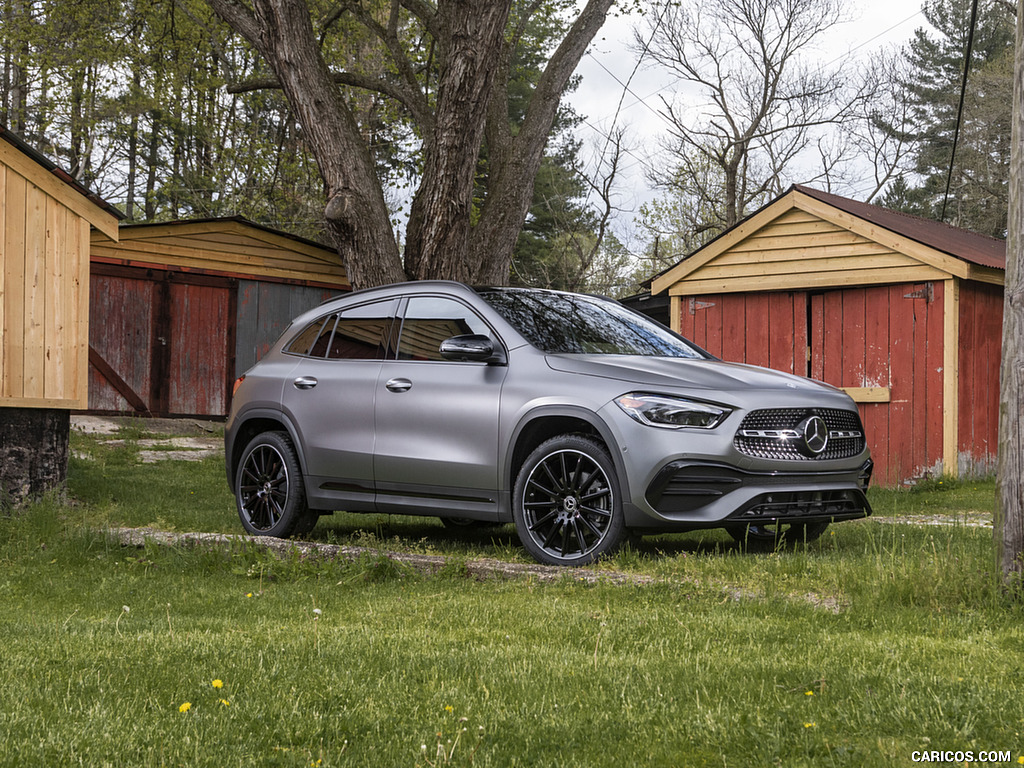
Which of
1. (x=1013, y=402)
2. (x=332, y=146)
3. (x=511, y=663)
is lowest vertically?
(x=511, y=663)

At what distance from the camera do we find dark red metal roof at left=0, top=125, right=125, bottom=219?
10.4 metres

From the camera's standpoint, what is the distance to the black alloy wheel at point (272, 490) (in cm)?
819

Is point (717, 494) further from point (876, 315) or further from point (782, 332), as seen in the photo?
point (782, 332)

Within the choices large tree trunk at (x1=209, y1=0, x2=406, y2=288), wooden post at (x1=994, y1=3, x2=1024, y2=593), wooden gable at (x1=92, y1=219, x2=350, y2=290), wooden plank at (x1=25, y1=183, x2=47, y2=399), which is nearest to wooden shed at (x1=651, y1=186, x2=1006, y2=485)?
large tree trunk at (x1=209, y1=0, x2=406, y2=288)

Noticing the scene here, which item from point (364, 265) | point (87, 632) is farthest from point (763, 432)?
point (364, 265)

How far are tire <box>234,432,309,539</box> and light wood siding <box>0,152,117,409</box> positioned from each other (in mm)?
2956

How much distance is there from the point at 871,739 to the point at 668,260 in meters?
39.9

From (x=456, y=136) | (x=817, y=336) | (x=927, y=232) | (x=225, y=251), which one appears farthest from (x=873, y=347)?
(x=225, y=251)

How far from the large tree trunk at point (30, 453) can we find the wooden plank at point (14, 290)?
30 cm

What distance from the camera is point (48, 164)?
10.5 meters

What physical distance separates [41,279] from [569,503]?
21.4 feet

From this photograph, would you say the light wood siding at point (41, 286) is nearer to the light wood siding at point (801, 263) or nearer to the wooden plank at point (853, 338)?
the light wood siding at point (801, 263)

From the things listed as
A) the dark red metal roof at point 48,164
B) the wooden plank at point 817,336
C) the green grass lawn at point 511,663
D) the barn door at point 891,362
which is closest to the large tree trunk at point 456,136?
the dark red metal roof at point 48,164

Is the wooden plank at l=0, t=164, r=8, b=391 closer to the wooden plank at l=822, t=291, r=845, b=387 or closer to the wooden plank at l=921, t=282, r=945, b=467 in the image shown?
the wooden plank at l=822, t=291, r=845, b=387
